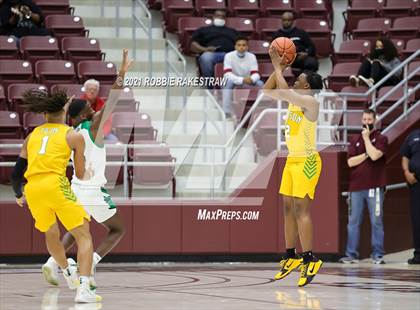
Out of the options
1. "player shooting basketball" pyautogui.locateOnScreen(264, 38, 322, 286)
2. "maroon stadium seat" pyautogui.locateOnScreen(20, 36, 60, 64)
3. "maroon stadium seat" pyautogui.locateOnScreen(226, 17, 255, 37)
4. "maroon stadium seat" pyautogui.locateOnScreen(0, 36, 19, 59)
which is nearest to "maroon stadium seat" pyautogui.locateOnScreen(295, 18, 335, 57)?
"maroon stadium seat" pyautogui.locateOnScreen(226, 17, 255, 37)

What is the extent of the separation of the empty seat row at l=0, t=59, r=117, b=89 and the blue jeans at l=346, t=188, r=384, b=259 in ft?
15.0

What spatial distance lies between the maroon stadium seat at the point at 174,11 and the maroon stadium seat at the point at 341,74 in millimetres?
3191

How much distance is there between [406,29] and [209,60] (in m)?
3.89

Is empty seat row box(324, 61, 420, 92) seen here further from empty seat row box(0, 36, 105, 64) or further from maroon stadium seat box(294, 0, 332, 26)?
empty seat row box(0, 36, 105, 64)

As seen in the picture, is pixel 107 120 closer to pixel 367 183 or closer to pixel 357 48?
pixel 367 183

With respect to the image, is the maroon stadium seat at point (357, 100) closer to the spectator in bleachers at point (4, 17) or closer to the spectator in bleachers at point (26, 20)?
the spectator in bleachers at point (26, 20)

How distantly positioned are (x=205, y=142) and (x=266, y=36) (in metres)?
4.02

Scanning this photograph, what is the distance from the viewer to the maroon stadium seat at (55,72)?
18.2 metres

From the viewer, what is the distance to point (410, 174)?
1622cm

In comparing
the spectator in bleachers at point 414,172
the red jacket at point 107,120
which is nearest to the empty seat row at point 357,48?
the spectator in bleachers at point 414,172

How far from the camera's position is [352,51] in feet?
65.1

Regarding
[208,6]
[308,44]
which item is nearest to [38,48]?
[208,6]

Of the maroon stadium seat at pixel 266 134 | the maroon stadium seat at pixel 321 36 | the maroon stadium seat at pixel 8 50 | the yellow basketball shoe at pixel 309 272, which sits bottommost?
the yellow basketball shoe at pixel 309 272

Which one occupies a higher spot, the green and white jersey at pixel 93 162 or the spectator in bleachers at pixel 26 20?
the spectator in bleachers at pixel 26 20
